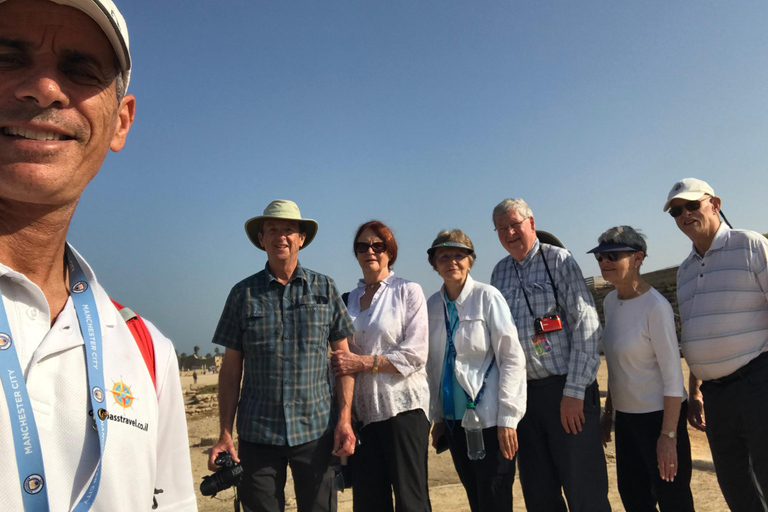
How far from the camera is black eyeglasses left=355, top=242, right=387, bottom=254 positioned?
12.8ft

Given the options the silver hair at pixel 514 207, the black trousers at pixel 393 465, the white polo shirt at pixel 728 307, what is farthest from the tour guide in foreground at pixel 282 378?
the white polo shirt at pixel 728 307

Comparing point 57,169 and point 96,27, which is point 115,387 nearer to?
point 57,169

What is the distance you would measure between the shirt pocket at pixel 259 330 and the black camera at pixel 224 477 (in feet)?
2.14

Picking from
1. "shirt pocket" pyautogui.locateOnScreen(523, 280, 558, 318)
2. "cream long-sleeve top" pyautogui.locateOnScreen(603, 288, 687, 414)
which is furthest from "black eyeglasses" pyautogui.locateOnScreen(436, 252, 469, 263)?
"cream long-sleeve top" pyautogui.locateOnScreen(603, 288, 687, 414)

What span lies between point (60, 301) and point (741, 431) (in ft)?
13.2

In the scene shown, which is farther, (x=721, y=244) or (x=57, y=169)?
(x=721, y=244)

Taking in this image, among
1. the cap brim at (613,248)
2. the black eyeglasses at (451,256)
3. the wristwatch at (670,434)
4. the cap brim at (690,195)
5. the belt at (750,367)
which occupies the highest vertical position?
the cap brim at (690,195)

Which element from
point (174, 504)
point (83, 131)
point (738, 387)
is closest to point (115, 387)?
point (174, 504)

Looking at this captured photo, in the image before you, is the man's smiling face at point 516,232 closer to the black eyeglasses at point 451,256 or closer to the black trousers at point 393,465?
the black eyeglasses at point 451,256

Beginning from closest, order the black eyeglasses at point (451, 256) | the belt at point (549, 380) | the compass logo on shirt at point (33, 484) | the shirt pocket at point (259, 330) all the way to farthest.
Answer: the compass logo on shirt at point (33, 484) → the shirt pocket at point (259, 330) → the belt at point (549, 380) → the black eyeglasses at point (451, 256)

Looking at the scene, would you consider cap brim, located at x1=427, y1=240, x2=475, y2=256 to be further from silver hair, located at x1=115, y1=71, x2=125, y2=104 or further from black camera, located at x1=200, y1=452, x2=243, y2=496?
silver hair, located at x1=115, y1=71, x2=125, y2=104

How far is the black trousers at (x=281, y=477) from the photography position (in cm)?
309

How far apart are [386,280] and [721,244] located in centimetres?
240

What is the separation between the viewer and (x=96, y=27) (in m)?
1.12
